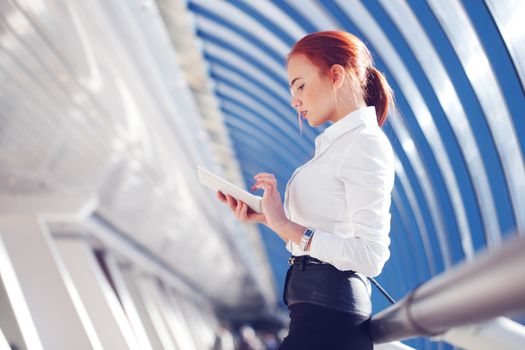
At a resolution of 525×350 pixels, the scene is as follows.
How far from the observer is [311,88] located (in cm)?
259

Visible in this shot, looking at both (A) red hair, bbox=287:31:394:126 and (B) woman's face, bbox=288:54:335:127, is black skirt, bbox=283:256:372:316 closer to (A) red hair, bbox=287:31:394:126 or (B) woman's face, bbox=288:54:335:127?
(B) woman's face, bbox=288:54:335:127

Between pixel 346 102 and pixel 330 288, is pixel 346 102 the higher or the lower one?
the higher one

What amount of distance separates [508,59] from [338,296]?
3.82m

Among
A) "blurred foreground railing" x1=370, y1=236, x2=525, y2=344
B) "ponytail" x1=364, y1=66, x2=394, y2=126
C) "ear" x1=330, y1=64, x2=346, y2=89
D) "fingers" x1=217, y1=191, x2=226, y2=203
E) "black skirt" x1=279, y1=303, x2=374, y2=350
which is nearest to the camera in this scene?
"blurred foreground railing" x1=370, y1=236, x2=525, y2=344

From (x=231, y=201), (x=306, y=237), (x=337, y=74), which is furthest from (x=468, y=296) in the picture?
(x=231, y=201)

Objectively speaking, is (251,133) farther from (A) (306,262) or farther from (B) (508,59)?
(A) (306,262)

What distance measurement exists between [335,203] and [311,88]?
0.46 m

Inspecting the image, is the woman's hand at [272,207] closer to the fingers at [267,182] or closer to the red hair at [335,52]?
the fingers at [267,182]

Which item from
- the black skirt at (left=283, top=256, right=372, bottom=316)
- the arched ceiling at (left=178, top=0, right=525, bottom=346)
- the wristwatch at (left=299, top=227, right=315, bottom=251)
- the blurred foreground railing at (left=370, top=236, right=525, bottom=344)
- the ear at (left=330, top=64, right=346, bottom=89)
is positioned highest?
the arched ceiling at (left=178, top=0, right=525, bottom=346)

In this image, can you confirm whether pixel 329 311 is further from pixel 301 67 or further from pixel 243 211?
pixel 301 67

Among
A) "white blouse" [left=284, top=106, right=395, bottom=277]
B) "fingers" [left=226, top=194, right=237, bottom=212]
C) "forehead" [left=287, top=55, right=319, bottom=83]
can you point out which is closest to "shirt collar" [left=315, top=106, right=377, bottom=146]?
"white blouse" [left=284, top=106, right=395, bottom=277]

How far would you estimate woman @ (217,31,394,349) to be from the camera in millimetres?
2311

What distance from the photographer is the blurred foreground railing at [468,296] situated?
120 centimetres

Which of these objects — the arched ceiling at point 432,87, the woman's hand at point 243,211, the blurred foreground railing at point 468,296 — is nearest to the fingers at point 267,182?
the woman's hand at point 243,211
